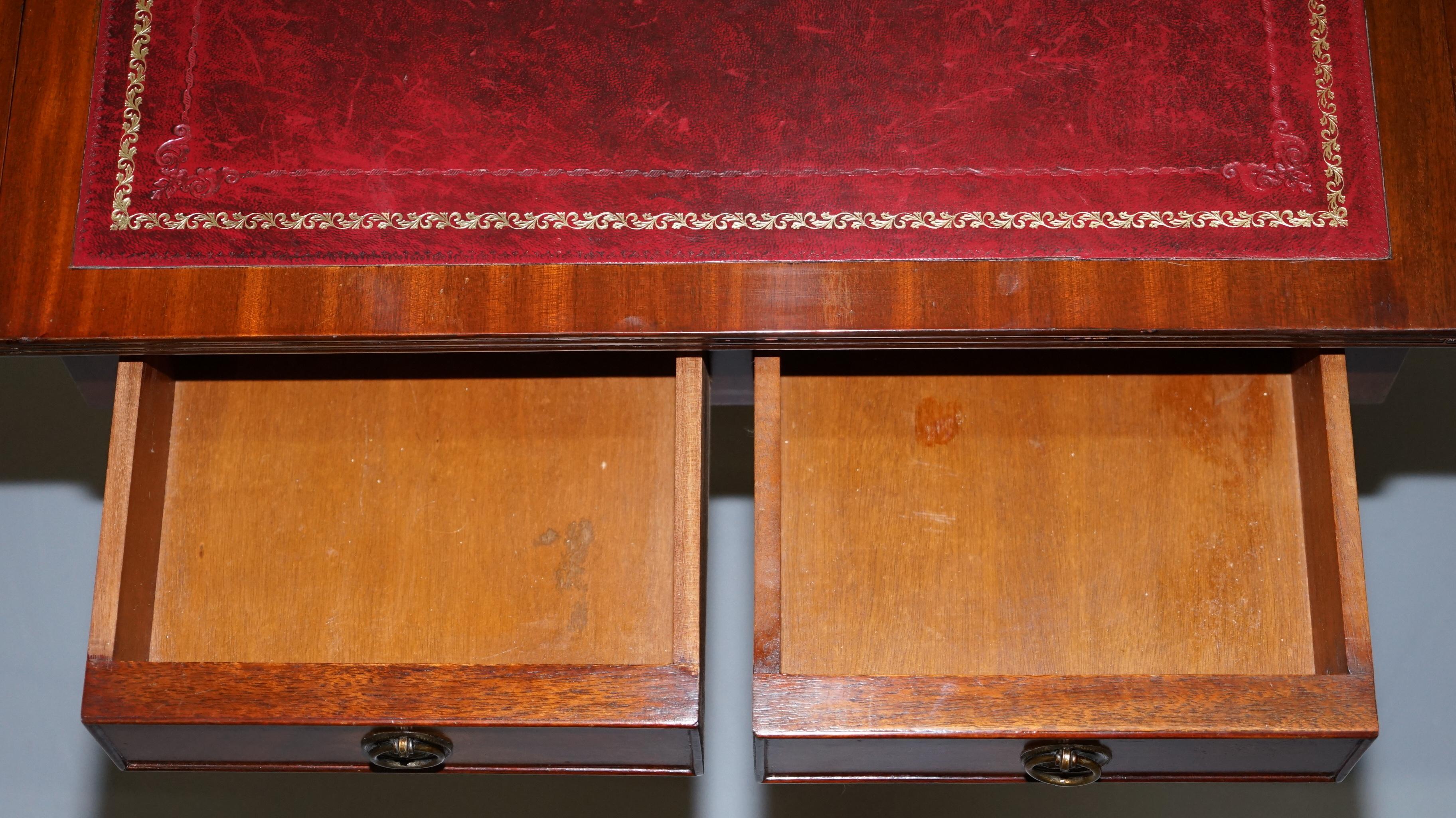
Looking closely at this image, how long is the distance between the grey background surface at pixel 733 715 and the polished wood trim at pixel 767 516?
0.40 meters

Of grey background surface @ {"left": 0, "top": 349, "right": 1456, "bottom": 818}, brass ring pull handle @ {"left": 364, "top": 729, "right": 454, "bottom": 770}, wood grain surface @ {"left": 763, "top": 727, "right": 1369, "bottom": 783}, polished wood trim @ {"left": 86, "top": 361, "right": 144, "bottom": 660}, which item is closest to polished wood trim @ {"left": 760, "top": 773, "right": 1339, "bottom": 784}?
wood grain surface @ {"left": 763, "top": 727, "right": 1369, "bottom": 783}

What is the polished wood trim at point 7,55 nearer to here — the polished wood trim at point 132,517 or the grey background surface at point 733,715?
the polished wood trim at point 132,517

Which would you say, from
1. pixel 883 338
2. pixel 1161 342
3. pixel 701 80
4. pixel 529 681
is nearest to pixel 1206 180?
pixel 1161 342

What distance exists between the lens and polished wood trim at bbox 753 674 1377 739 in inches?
32.1

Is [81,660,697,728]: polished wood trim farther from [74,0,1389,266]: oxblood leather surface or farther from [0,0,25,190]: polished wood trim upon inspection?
[0,0,25,190]: polished wood trim

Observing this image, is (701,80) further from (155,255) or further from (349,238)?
(155,255)

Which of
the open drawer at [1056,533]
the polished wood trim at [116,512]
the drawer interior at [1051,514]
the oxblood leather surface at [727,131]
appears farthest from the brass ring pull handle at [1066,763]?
the polished wood trim at [116,512]

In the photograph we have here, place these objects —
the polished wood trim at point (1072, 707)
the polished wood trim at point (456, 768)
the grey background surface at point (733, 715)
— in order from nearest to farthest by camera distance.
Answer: the polished wood trim at point (1072, 707), the polished wood trim at point (456, 768), the grey background surface at point (733, 715)

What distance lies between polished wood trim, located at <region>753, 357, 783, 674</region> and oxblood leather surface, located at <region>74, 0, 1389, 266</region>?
10 cm

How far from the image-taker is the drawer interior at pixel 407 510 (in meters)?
0.99

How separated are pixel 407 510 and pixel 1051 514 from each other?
0.53 m

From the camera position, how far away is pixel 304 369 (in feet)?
3.50

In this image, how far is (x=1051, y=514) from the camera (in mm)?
1009

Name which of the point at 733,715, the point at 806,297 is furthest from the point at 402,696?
the point at 733,715
